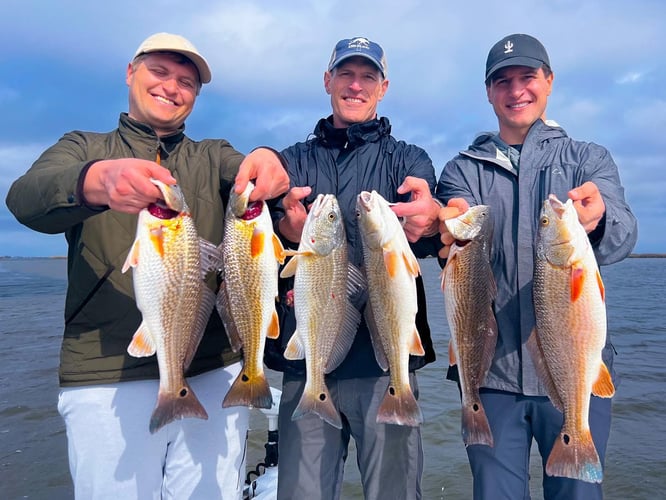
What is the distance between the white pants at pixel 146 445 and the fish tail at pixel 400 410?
1.18m

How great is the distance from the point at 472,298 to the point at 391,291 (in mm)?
639

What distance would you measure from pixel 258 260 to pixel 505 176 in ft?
7.48

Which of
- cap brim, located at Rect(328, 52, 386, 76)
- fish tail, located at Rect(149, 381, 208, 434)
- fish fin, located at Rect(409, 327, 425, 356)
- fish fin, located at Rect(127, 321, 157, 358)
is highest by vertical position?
cap brim, located at Rect(328, 52, 386, 76)

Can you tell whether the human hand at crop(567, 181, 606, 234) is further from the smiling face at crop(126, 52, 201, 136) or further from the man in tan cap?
the smiling face at crop(126, 52, 201, 136)

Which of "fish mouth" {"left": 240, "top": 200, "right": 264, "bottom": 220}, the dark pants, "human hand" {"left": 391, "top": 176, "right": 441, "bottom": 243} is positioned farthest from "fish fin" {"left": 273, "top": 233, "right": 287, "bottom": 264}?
the dark pants

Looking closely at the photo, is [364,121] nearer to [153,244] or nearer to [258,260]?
[258,260]

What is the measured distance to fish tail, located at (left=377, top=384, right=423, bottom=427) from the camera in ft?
12.1

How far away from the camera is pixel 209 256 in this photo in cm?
374

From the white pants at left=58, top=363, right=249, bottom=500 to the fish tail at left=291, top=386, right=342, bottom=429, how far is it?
1.96 feet

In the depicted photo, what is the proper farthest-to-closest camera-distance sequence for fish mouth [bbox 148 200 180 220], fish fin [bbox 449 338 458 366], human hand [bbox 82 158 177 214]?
fish fin [bbox 449 338 458 366] < fish mouth [bbox 148 200 180 220] < human hand [bbox 82 158 177 214]

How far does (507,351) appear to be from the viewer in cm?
411

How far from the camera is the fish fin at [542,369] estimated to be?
12.2 feet

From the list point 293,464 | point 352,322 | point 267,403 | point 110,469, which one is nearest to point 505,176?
point 352,322

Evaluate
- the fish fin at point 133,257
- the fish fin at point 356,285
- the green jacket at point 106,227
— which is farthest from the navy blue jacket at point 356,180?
the fish fin at point 133,257
